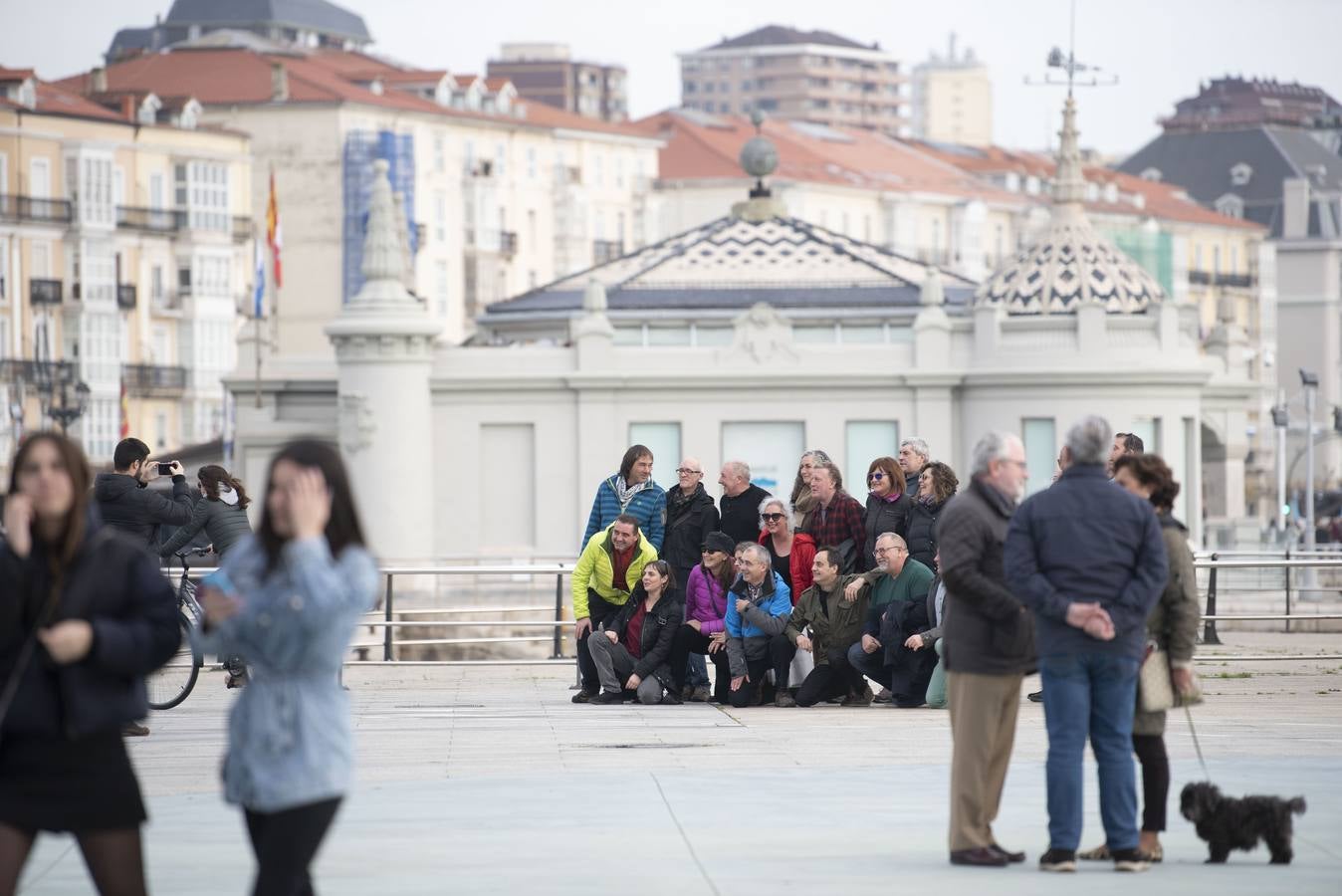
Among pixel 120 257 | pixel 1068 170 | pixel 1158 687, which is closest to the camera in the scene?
pixel 1158 687

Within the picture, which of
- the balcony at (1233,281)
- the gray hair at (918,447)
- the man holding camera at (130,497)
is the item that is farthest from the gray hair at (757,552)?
the balcony at (1233,281)

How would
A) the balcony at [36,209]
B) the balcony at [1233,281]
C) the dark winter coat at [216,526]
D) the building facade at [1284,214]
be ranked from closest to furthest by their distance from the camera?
the dark winter coat at [216,526] → the balcony at [36,209] → the balcony at [1233,281] → the building facade at [1284,214]

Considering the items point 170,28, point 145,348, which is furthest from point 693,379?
point 170,28

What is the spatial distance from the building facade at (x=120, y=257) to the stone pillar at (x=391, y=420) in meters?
46.1

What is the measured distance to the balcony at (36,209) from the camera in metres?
88.9

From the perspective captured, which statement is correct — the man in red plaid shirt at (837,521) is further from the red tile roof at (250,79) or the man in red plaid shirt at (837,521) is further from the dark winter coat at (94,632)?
the red tile roof at (250,79)

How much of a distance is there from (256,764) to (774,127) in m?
133

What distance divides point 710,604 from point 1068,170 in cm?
2695

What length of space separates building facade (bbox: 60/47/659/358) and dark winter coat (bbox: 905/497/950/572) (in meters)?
73.1

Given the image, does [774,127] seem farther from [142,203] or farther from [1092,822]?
[1092,822]

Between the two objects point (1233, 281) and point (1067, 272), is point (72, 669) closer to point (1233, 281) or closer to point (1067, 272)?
point (1067, 272)

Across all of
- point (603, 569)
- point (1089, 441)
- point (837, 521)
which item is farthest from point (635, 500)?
point (1089, 441)

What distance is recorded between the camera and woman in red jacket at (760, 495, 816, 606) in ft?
61.9

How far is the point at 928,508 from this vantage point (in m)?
18.1
